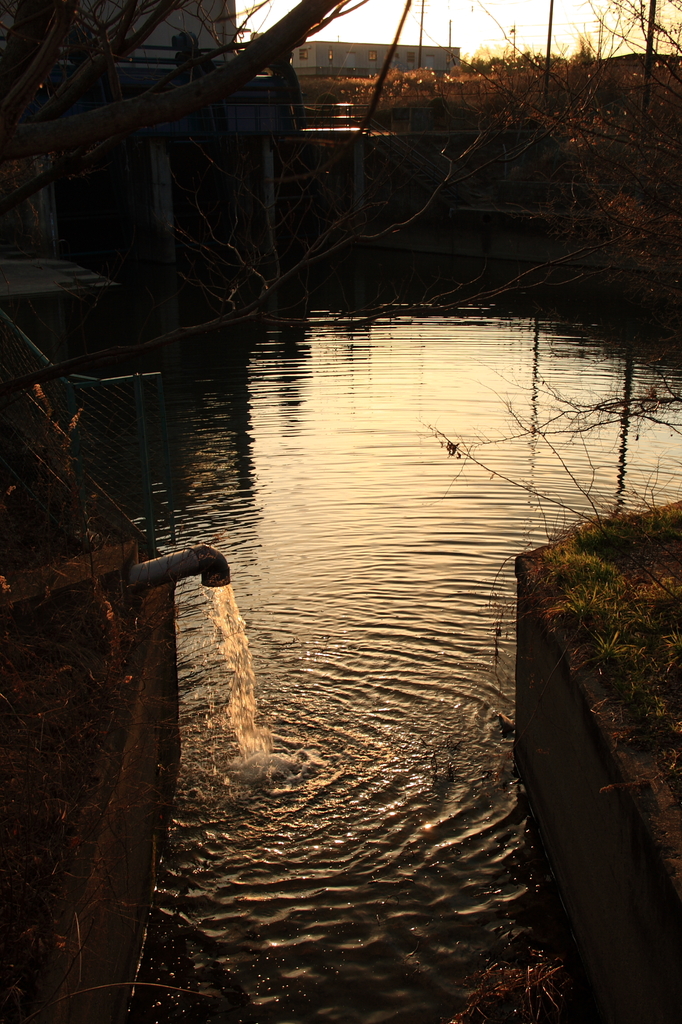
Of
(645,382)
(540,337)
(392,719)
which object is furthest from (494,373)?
(392,719)

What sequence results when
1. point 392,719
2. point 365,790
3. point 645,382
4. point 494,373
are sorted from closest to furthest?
point 365,790, point 392,719, point 645,382, point 494,373

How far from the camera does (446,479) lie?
12.6 m

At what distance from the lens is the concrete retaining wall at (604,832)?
3.62m

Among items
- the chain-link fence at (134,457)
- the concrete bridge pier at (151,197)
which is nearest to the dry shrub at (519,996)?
the chain-link fence at (134,457)

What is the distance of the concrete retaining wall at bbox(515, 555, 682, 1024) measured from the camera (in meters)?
3.62

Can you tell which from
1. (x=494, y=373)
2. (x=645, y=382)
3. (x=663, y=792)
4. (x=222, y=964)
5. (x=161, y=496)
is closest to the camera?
(x=663, y=792)

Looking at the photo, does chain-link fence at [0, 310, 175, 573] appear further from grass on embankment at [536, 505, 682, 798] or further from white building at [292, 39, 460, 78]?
grass on embankment at [536, 505, 682, 798]

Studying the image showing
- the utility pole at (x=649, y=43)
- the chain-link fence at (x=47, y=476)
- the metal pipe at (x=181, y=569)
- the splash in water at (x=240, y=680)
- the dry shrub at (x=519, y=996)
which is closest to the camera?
the dry shrub at (x=519, y=996)

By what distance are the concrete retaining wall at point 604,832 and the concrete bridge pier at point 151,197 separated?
3421 cm

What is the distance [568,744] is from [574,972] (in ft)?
3.84

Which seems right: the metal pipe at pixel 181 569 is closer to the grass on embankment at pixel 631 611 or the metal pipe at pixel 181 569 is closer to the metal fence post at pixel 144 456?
the metal fence post at pixel 144 456

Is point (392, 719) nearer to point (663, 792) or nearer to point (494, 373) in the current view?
point (663, 792)

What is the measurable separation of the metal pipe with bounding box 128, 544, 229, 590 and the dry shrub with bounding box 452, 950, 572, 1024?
3515 millimetres

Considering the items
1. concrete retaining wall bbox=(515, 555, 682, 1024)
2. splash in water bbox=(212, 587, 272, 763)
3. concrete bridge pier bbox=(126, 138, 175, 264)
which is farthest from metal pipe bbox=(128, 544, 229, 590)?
concrete bridge pier bbox=(126, 138, 175, 264)
